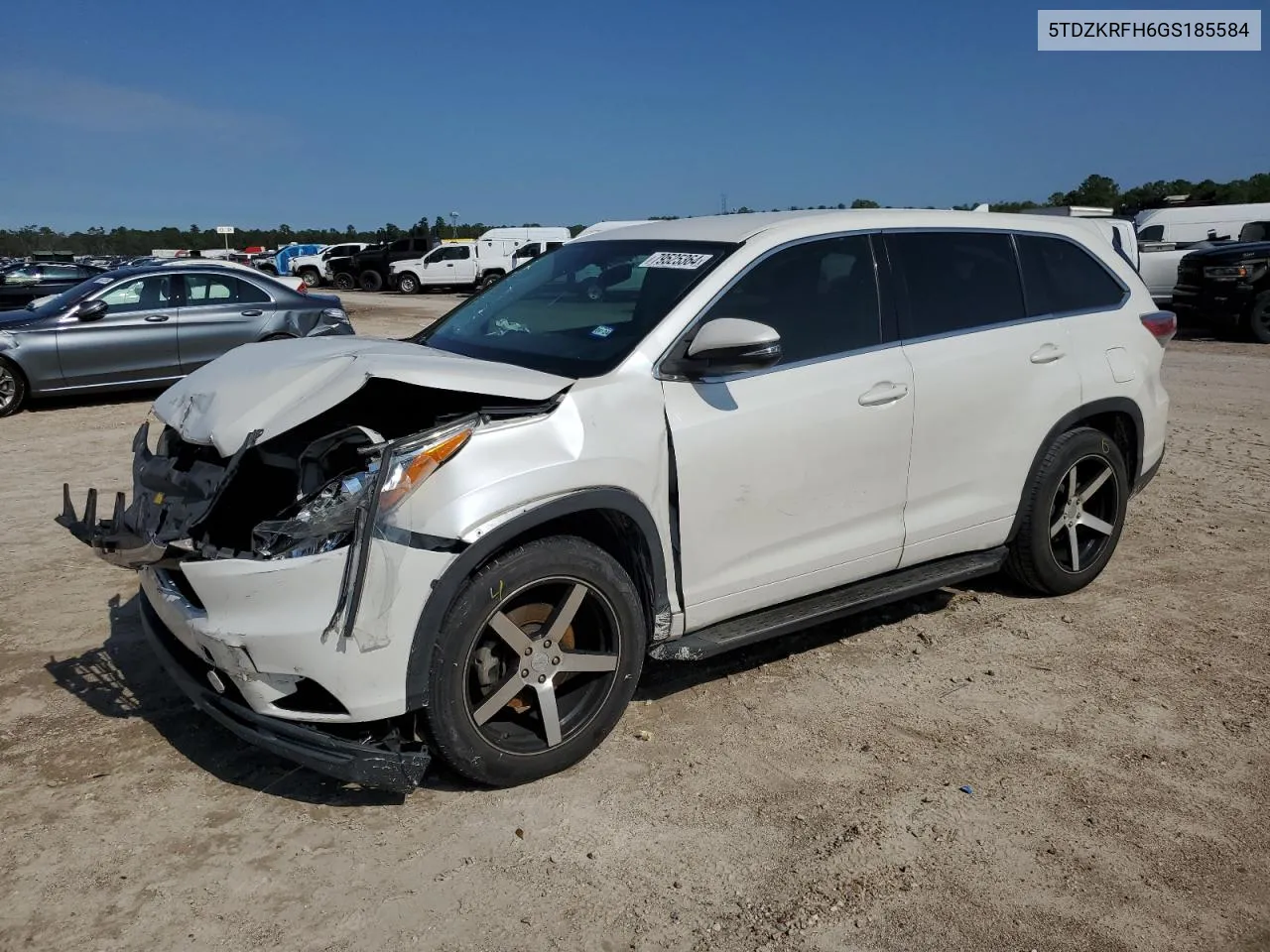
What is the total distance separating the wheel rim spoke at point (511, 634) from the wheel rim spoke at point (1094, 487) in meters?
3.08

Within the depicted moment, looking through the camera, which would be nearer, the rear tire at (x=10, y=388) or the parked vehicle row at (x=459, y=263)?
the rear tire at (x=10, y=388)

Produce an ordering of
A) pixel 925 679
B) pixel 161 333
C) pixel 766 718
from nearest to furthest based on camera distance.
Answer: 1. pixel 766 718
2. pixel 925 679
3. pixel 161 333

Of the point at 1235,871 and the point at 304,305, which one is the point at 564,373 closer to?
the point at 1235,871

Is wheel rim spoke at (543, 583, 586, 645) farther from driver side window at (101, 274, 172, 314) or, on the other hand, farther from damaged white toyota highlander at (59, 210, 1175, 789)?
driver side window at (101, 274, 172, 314)

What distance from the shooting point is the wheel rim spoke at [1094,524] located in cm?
507

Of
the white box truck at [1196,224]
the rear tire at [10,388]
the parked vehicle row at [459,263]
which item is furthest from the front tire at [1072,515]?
the parked vehicle row at [459,263]

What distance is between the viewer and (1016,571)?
5043 millimetres

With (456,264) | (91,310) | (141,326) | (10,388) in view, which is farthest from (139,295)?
(456,264)

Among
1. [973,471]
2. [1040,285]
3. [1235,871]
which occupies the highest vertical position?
[1040,285]

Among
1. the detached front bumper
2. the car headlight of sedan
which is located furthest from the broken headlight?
the detached front bumper

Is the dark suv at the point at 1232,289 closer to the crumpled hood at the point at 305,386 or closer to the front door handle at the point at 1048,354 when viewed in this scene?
the front door handle at the point at 1048,354

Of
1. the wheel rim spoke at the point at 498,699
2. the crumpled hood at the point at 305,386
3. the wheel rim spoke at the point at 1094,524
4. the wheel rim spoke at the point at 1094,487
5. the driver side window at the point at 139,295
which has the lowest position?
the wheel rim spoke at the point at 1094,524

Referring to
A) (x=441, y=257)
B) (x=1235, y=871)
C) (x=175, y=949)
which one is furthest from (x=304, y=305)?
(x=441, y=257)

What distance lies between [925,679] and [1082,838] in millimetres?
1179
